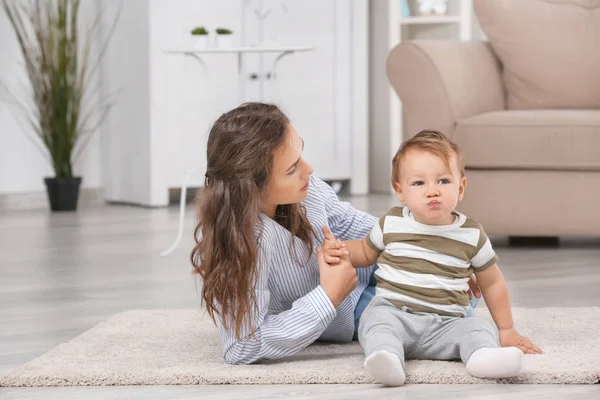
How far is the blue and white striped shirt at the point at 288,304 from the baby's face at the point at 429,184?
0.21 metres

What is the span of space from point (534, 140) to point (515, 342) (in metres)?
1.59

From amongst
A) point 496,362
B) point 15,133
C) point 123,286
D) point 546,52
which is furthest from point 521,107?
point 15,133

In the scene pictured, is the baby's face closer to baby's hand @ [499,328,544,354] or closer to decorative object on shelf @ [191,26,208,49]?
baby's hand @ [499,328,544,354]

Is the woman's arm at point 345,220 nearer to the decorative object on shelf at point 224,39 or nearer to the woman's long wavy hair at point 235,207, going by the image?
the woman's long wavy hair at point 235,207

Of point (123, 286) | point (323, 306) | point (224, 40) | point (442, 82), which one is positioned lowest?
point (123, 286)

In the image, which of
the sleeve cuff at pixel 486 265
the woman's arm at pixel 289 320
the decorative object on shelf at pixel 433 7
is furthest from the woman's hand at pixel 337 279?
the decorative object on shelf at pixel 433 7

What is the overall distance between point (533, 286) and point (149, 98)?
277cm

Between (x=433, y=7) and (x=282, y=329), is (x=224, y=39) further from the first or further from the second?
(x=282, y=329)

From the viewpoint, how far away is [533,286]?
8.64 ft

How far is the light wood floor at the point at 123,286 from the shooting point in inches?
61.5

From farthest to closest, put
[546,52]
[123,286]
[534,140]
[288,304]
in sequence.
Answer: [546,52] → [534,140] → [123,286] → [288,304]

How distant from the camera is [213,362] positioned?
1.76 m

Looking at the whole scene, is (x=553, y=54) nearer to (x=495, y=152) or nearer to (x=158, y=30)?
(x=495, y=152)

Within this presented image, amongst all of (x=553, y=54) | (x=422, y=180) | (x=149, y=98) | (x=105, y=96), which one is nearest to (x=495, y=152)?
(x=553, y=54)
